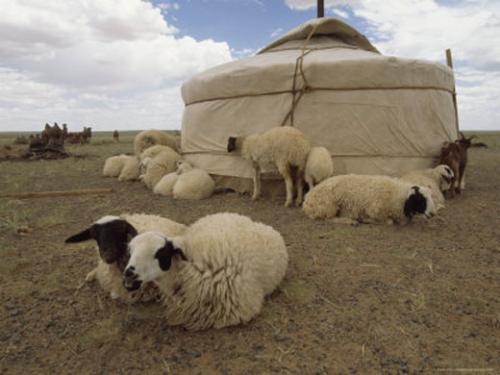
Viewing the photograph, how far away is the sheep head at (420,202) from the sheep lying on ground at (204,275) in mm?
2272

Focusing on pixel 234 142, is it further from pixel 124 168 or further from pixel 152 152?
pixel 124 168

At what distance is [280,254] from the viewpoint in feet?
8.93

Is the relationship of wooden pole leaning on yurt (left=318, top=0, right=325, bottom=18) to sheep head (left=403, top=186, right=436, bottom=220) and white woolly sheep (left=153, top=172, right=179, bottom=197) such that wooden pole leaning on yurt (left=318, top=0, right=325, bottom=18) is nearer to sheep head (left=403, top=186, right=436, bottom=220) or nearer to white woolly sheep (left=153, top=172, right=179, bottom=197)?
white woolly sheep (left=153, top=172, right=179, bottom=197)

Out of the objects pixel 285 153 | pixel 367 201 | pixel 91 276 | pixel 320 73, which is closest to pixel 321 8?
pixel 320 73

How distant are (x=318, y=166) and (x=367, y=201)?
0.93 m

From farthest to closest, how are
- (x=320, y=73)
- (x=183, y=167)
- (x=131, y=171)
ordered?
1. (x=131, y=171)
2. (x=183, y=167)
3. (x=320, y=73)

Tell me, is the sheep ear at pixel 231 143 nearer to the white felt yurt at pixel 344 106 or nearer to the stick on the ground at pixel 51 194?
the white felt yurt at pixel 344 106

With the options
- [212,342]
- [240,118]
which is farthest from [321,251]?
[240,118]

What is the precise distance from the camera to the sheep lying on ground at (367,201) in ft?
13.4

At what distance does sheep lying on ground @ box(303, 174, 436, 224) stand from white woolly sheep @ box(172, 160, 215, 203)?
2.07m

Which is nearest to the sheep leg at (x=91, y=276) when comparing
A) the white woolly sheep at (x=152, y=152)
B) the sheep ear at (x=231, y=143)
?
the sheep ear at (x=231, y=143)

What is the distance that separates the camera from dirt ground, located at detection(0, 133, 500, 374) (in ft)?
6.42

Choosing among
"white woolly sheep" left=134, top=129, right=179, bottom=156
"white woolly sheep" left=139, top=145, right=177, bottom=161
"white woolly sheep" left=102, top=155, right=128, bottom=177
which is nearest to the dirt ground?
"white woolly sheep" left=139, top=145, right=177, bottom=161

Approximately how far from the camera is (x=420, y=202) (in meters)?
4.02
